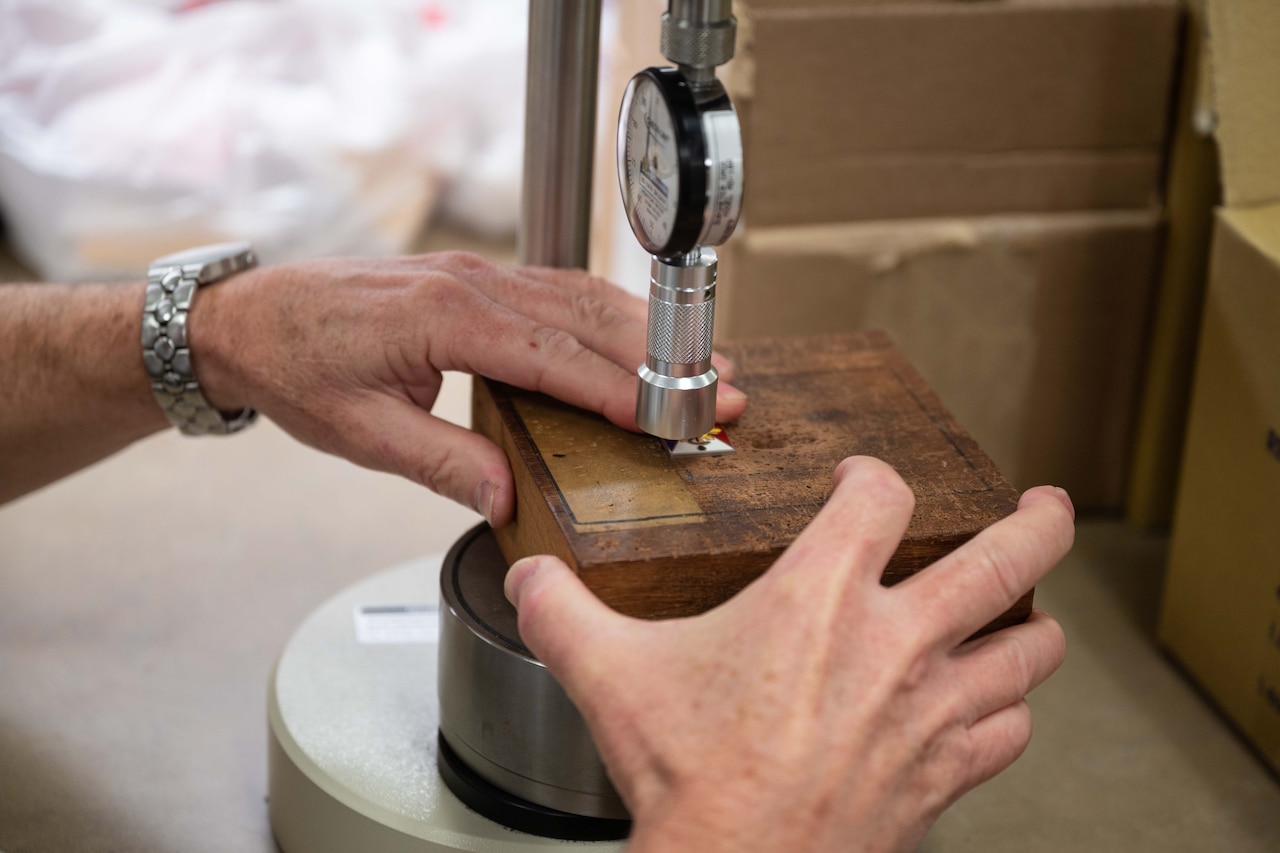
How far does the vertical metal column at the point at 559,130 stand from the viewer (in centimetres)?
62

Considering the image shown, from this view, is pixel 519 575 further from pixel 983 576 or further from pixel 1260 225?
pixel 1260 225

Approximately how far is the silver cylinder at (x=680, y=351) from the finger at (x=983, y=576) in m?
0.11

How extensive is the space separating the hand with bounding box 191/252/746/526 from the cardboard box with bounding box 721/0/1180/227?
0.83ft

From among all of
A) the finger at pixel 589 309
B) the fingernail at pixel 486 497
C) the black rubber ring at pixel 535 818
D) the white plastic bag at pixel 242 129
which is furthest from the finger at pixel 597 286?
the white plastic bag at pixel 242 129

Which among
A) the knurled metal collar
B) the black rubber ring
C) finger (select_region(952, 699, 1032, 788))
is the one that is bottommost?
the black rubber ring

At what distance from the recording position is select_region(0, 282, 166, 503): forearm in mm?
676

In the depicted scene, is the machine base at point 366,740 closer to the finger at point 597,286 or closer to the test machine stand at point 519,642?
the test machine stand at point 519,642

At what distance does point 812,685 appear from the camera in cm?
41

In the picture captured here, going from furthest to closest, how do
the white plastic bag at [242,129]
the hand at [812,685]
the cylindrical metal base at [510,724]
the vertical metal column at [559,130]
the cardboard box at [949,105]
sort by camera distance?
the white plastic bag at [242,129]
the cardboard box at [949,105]
the vertical metal column at [559,130]
the cylindrical metal base at [510,724]
the hand at [812,685]

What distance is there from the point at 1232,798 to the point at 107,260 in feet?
4.17

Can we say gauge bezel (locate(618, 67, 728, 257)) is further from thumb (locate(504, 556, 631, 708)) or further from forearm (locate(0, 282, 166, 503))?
forearm (locate(0, 282, 166, 503))

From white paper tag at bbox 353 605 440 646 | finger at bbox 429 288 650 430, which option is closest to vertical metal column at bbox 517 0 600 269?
finger at bbox 429 288 650 430

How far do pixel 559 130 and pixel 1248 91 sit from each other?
0.40 m

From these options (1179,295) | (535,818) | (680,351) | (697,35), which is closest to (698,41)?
(697,35)
